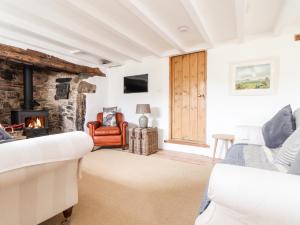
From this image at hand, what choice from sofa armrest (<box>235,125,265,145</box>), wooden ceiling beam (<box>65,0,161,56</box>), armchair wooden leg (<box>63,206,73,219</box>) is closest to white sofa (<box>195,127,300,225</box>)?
armchair wooden leg (<box>63,206,73,219</box>)

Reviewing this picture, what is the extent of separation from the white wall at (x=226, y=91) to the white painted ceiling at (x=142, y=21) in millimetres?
263

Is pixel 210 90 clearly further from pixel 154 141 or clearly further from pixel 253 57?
pixel 154 141

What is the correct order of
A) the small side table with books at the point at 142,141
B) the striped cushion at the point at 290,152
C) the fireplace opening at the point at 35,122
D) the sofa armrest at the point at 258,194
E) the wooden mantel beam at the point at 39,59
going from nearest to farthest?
the sofa armrest at the point at 258,194 → the striped cushion at the point at 290,152 → the wooden mantel beam at the point at 39,59 → the fireplace opening at the point at 35,122 → the small side table with books at the point at 142,141

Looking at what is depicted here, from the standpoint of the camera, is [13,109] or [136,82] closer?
[13,109]

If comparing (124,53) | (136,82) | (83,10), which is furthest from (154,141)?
(83,10)

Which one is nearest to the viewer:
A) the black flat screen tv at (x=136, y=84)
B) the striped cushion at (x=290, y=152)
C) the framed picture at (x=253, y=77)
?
the striped cushion at (x=290, y=152)

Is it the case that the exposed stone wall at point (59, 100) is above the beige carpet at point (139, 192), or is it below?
above

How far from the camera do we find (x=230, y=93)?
3385 mm

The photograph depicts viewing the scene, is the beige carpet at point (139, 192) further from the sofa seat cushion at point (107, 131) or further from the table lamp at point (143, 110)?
the table lamp at point (143, 110)

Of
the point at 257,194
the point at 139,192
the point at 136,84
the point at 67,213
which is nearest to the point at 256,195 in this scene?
the point at 257,194

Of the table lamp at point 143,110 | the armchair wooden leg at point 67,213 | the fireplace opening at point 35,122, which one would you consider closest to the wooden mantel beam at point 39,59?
the fireplace opening at point 35,122

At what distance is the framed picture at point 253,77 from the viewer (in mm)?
3027

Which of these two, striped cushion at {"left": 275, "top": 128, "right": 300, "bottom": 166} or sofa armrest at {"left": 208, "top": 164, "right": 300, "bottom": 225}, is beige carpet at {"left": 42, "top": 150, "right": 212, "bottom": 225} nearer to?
striped cushion at {"left": 275, "top": 128, "right": 300, "bottom": 166}

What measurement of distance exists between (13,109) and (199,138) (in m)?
3.93
